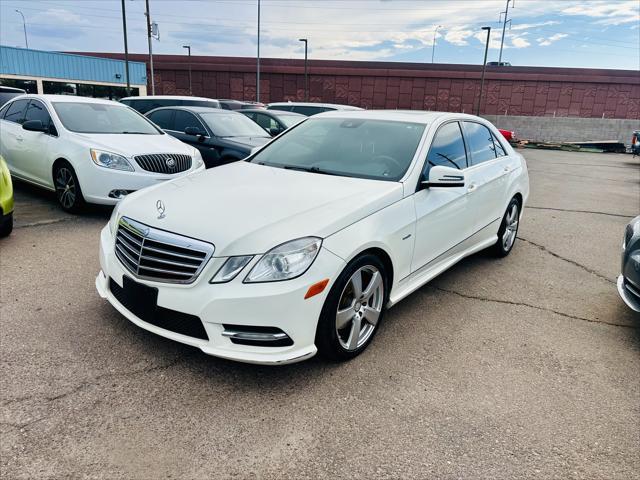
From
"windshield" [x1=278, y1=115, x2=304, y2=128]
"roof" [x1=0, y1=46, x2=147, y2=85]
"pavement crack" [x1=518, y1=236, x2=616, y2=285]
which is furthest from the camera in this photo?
"roof" [x1=0, y1=46, x2=147, y2=85]

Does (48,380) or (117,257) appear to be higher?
(117,257)

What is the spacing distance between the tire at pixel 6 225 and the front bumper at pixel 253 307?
3.37 metres

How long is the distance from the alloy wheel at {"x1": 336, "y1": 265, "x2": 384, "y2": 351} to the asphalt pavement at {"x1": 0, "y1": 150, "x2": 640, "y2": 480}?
19 centimetres

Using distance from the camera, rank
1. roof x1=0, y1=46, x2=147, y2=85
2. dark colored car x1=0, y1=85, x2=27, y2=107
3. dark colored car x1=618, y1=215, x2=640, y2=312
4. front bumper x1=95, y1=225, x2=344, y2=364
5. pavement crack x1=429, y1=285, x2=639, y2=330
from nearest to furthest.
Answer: front bumper x1=95, y1=225, x2=344, y2=364, dark colored car x1=618, y1=215, x2=640, y2=312, pavement crack x1=429, y1=285, x2=639, y2=330, dark colored car x1=0, y1=85, x2=27, y2=107, roof x1=0, y1=46, x2=147, y2=85

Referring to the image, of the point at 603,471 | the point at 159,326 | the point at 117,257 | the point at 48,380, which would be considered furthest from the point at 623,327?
the point at 48,380

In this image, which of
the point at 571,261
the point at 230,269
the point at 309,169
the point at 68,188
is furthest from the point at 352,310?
the point at 68,188

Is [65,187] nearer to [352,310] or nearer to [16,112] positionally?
[16,112]

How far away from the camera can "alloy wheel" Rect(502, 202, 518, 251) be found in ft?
17.9

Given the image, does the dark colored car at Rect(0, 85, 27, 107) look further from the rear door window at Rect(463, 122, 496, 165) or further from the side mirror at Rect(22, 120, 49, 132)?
the rear door window at Rect(463, 122, 496, 165)

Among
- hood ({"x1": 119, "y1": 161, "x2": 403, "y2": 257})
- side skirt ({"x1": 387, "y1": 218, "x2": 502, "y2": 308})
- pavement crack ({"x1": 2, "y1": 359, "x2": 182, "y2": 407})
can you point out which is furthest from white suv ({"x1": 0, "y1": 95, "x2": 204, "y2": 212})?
side skirt ({"x1": 387, "y1": 218, "x2": 502, "y2": 308})

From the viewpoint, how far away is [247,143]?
854 cm

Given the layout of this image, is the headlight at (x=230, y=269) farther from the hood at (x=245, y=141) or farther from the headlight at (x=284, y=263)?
the hood at (x=245, y=141)

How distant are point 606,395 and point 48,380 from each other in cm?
330

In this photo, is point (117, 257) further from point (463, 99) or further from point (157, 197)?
point (463, 99)
